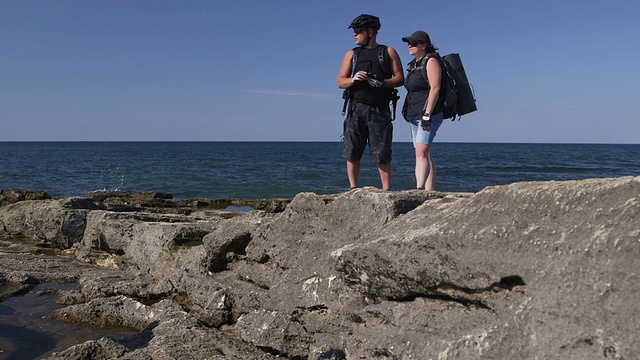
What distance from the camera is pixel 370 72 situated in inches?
221

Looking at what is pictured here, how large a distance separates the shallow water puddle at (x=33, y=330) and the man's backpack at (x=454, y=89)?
4203mm

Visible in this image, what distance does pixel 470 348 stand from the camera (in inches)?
120

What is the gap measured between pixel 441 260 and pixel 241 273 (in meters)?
2.73

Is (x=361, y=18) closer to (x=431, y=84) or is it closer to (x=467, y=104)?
(x=431, y=84)

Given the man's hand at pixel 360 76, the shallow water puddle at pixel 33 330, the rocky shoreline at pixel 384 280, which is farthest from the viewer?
the man's hand at pixel 360 76

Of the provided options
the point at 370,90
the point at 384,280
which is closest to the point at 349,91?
the point at 370,90

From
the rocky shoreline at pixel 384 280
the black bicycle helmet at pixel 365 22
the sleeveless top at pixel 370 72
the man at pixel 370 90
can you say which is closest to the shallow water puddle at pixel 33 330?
the rocky shoreline at pixel 384 280

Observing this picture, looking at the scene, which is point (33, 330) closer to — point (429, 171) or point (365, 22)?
point (429, 171)

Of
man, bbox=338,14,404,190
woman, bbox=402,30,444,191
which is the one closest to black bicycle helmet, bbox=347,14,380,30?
man, bbox=338,14,404,190

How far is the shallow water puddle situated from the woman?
3657 mm

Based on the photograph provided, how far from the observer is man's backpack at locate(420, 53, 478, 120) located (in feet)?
17.7

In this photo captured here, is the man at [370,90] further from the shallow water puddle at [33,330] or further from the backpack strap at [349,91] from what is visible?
the shallow water puddle at [33,330]

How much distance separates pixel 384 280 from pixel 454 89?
8.31 ft

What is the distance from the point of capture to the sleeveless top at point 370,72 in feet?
18.5
